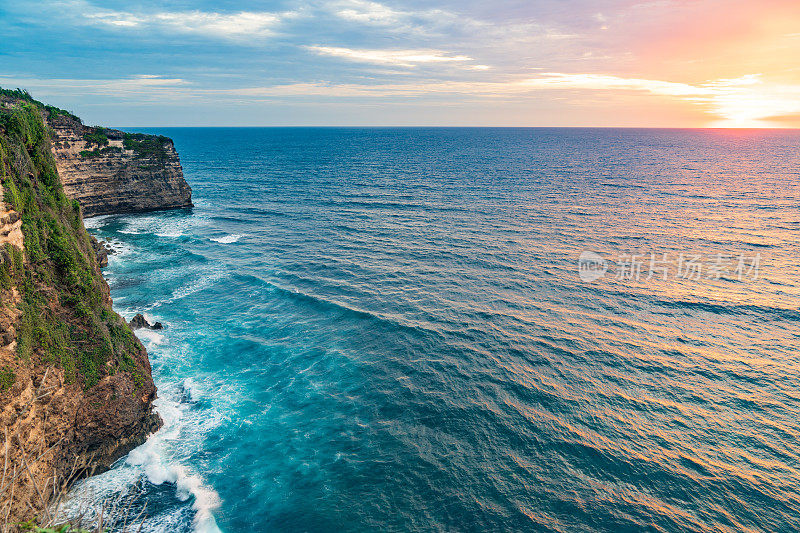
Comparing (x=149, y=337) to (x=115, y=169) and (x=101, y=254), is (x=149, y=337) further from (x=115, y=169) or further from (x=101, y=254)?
(x=115, y=169)

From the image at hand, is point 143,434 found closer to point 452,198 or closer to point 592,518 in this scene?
point 592,518

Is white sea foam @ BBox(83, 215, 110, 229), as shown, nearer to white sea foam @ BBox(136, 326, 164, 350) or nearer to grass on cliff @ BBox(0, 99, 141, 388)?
white sea foam @ BBox(136, 326, 164, 350)

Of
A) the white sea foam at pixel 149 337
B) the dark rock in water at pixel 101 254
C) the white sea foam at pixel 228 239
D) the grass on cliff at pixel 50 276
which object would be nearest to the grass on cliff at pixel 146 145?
the white sea foam at pixel 228 239

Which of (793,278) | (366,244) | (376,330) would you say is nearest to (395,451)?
(376,330)

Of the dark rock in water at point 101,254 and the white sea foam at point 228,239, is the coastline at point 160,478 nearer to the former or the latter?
the dark rock in water at point 101,254

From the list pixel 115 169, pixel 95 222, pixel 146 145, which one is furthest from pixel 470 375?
pixel 146 145
